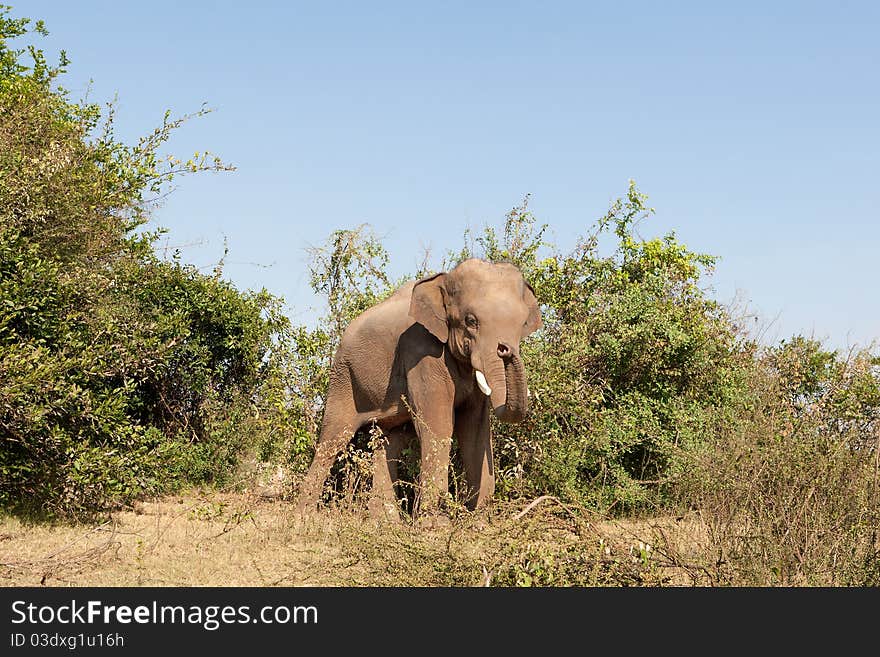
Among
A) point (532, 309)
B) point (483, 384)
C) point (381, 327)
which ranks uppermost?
point (532, 309)

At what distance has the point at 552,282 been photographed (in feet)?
50.6

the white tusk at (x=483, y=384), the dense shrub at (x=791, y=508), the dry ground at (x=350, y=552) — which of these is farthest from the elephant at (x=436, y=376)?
the dense shrub at (x=791, y=508)

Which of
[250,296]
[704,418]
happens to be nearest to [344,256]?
[250,296]

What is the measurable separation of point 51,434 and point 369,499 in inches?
142

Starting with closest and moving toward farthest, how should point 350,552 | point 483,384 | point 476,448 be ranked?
point 350,552, point 483,384, point 476,448

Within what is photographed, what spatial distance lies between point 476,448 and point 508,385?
1.18 m

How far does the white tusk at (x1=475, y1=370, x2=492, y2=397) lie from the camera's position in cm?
1030

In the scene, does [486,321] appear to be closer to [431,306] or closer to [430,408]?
[431,306]

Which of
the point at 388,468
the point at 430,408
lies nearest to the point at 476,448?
the point at 430,408

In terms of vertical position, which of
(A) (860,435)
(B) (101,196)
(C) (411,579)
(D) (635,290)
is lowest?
(C) (411,579)

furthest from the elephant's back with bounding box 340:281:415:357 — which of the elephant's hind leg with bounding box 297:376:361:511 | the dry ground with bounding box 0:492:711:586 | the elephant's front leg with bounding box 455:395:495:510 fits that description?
the dry ground with bounding box 0:492:711:586

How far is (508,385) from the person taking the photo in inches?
410

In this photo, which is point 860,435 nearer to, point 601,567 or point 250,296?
point 601,567

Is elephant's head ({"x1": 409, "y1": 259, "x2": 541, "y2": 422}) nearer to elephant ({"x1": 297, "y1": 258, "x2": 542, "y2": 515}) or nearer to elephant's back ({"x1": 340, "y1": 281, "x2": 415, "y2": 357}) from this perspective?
elephant ({"x1": 297, "y1": 258, "x2": 542, "y2": 515})
